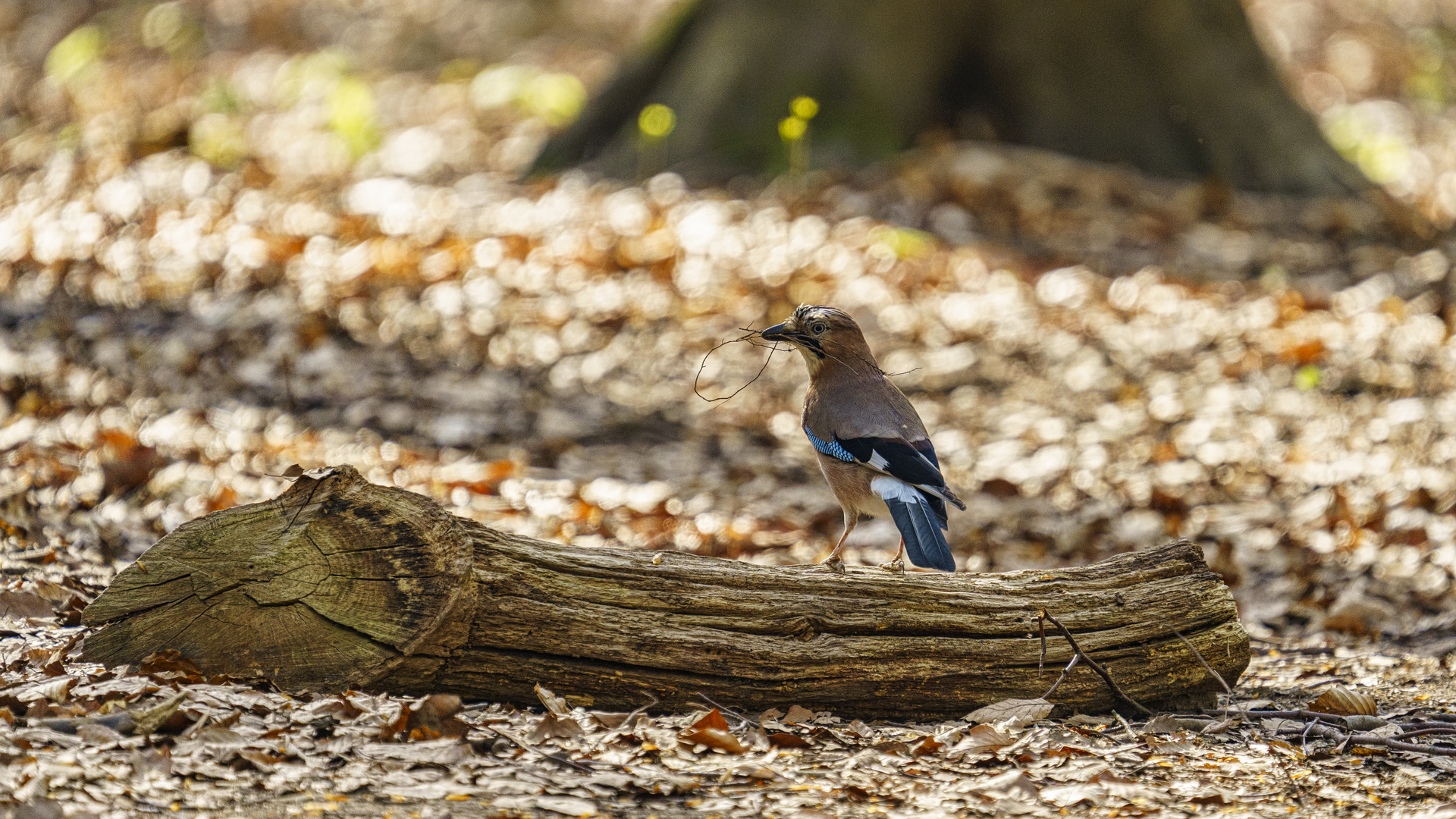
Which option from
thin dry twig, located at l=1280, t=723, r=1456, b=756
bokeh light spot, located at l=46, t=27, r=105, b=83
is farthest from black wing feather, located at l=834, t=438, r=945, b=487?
bokeh light spot, located at l=46, t=27, r=105, b=83

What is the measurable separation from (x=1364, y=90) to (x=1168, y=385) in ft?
34.4

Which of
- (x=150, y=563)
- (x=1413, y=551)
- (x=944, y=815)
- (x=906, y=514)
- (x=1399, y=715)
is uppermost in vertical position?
(x=150, y=563)

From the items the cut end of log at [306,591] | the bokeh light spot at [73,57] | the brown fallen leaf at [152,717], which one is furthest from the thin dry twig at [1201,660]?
the bokeh light spot at [73,57]

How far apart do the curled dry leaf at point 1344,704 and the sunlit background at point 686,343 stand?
1306mm

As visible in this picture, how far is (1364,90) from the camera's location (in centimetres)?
1521

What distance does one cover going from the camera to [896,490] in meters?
3.60

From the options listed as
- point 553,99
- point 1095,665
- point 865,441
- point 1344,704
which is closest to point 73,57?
point 553,99

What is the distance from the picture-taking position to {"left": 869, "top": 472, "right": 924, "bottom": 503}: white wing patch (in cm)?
355

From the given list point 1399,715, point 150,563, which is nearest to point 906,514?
point 1399,715

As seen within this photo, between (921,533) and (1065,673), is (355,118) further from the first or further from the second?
(1065,673)

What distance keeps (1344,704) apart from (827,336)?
6.44 feet

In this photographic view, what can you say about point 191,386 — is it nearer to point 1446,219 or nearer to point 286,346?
point 286,346

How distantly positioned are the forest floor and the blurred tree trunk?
1.45ft

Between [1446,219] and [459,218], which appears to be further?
[1446,219]
